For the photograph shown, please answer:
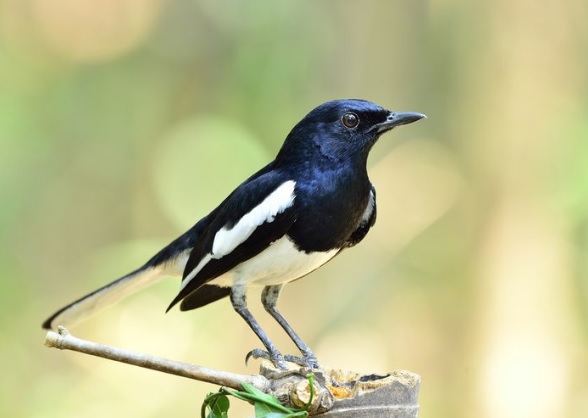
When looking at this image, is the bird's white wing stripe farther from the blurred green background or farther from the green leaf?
the blurred green background

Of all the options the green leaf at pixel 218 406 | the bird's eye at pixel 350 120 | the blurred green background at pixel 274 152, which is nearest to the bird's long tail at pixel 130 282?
the bird's eye at pixel 350 120

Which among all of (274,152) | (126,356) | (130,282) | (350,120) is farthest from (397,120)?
(274,152)

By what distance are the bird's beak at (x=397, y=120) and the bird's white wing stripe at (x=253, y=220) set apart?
16.4 inches

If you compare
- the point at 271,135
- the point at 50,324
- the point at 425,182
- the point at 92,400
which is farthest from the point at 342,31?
the point at 50,324

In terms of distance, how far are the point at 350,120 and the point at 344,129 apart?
45 mm

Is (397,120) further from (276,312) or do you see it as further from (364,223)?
(276,312)

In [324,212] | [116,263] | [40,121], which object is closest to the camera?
[324,212]

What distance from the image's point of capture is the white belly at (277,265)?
307 cm

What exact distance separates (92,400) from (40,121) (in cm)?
287

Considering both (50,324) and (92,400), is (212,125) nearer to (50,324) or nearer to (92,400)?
(92,400)

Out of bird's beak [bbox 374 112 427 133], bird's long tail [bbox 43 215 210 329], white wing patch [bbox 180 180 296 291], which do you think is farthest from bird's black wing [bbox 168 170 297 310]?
bird's beak [bbox 374 112 427 133]

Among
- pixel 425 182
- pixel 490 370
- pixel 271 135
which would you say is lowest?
pixel 490 370

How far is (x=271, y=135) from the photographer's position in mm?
7578

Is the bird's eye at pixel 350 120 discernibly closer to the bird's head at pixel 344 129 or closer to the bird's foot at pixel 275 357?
the bird's head at pixel 344 129
